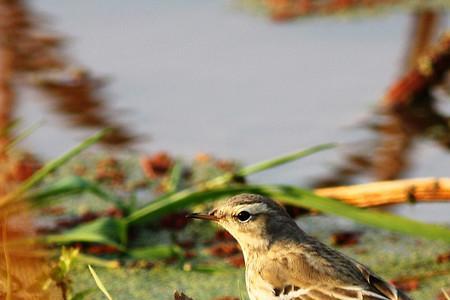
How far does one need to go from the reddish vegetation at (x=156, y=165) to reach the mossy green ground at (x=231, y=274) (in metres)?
0.86

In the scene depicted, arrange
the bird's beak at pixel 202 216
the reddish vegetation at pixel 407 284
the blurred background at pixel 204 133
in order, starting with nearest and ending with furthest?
the bird's beak at pixel 202 216 → the reddish vegetation at pixel 407 284 → the blurred background at pixel 204 133

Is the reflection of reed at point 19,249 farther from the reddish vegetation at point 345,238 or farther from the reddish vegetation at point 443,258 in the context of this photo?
the reddish vegetation at point 443,258

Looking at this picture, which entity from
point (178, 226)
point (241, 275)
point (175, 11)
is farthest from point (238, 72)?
point (241, 275)

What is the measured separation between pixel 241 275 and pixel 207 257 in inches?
7.9

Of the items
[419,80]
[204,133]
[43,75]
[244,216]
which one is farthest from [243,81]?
[244,216]

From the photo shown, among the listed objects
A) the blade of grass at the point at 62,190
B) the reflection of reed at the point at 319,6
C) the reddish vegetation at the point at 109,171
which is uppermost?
the blade of grass at the point at 62,190

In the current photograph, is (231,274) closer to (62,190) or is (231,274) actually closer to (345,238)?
(345,238)

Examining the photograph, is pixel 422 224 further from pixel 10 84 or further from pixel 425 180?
pixel 10 84

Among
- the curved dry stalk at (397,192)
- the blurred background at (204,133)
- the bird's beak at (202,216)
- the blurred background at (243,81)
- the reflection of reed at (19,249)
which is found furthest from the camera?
the blurred background at (243,81)

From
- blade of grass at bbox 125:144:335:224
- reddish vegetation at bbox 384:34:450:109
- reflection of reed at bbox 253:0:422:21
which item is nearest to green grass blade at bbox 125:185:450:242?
blade of grass at bbox 125:144:335:224

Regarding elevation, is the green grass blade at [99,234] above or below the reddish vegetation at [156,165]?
above

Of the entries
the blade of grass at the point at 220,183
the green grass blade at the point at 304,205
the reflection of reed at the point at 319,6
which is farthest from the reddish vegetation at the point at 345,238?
the reflection of reed at the point at 319,6

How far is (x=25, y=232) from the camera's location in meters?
4.19

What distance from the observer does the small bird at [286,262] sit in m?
3.36
